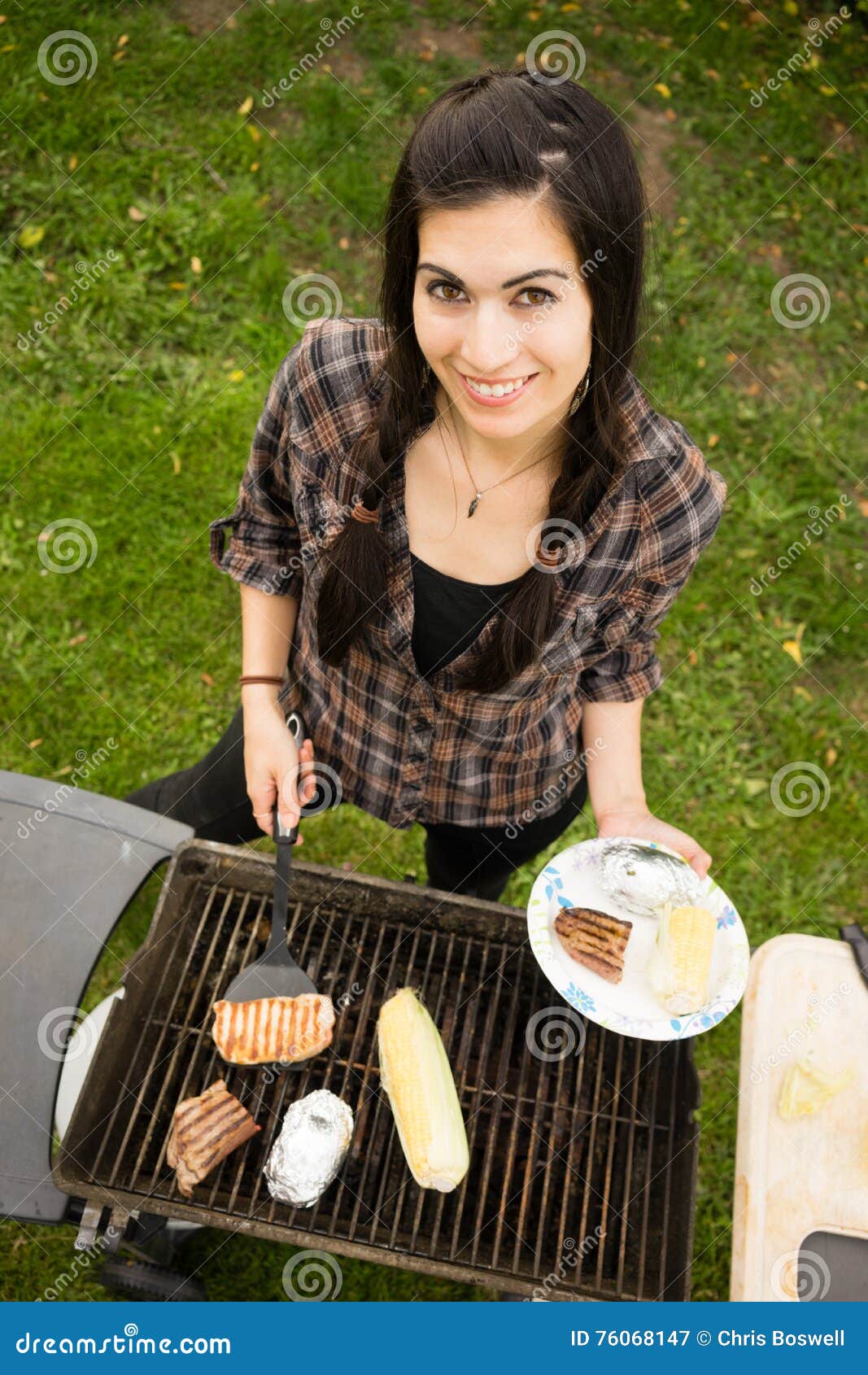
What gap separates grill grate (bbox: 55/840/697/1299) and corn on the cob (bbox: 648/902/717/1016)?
0.68ft

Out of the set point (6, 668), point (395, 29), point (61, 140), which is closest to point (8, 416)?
point (6, 668)

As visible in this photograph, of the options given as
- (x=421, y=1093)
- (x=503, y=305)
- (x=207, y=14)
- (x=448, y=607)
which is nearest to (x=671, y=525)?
(x=448, y=607)

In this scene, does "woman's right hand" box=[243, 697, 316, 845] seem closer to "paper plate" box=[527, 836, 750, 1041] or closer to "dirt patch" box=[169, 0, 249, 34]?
"paper plate" box=[527, 836, 750, 1041]

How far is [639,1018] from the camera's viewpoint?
229cm

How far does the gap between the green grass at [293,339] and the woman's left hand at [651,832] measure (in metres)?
1.64

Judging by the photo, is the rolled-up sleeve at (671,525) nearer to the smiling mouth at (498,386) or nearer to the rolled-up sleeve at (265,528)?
the smiling mouth at (498,386)

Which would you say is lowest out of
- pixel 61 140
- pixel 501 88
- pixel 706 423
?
pixel 501 88

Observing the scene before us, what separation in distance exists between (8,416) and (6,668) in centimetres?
131

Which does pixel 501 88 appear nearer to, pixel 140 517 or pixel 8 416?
pixel 140 517

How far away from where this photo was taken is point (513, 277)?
1725mm

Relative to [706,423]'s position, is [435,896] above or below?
below

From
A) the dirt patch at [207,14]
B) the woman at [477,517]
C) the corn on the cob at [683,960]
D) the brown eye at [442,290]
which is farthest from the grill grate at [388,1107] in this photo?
the dirt patch at [207,14]

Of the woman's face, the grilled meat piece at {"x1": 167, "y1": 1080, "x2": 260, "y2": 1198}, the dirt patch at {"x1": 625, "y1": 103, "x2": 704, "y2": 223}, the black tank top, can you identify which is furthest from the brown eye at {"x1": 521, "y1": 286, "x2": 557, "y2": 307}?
the dirt patch at {"x1": 625, "y1": 103, "x2": 704, "y2": 223}

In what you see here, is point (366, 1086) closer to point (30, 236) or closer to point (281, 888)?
point (281, 888)
